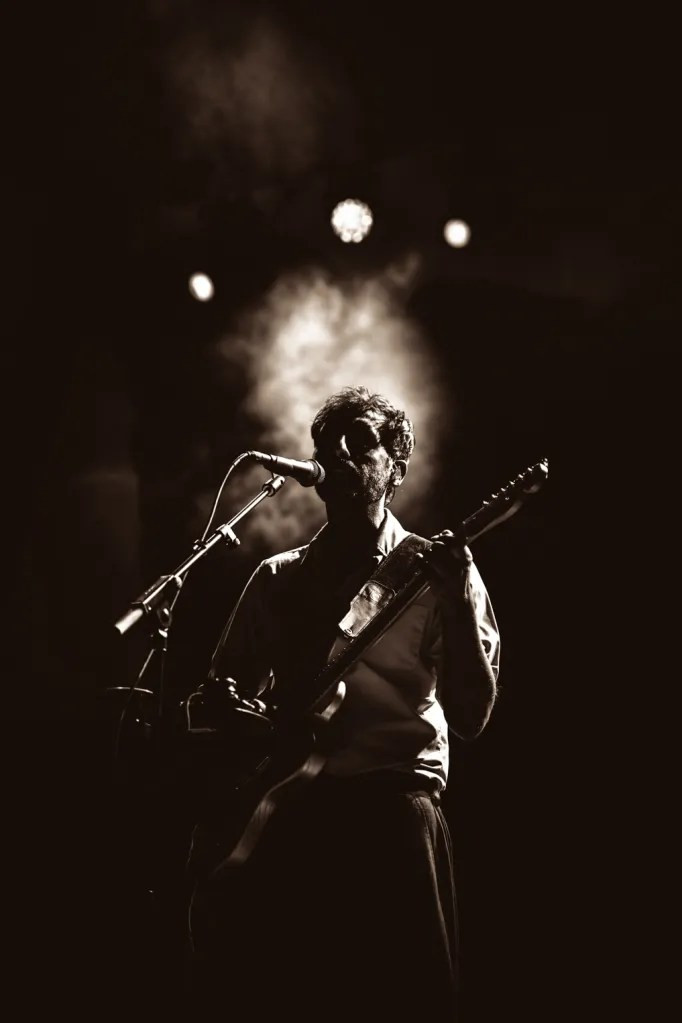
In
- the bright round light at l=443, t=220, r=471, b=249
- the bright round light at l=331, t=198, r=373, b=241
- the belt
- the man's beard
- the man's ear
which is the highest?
the bright round light at l=331, t=198, r=373, b=241

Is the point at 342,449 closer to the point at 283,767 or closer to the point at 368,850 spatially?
the point at 283,767

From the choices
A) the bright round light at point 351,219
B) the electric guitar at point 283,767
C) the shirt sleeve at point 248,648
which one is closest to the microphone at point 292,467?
the electric guitar at point 283,767

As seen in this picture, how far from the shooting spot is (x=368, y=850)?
2.15 meters

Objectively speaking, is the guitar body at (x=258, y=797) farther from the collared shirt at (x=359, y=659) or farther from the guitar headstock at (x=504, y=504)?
the guitar headstock at (x=504, y=504)

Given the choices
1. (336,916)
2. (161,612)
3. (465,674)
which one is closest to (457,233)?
(465,674)

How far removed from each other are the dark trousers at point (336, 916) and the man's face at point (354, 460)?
91cm

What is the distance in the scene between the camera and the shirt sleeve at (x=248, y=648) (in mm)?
2611

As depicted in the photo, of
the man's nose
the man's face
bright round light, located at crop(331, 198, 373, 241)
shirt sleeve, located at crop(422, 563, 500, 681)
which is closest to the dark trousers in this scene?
shirt sleeve, located at crop(422, 563, 500, 681)

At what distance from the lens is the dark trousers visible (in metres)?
2.06

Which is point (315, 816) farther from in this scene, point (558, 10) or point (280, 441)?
point (558, 10)

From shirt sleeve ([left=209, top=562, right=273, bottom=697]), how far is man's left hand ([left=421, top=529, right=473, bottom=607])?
663mm

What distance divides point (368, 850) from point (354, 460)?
3.82 ft

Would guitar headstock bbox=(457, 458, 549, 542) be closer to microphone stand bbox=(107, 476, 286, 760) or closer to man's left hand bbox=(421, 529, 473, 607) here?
man's left hand bbox=(421, 529, 473, 607)

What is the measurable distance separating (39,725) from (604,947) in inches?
89.0
